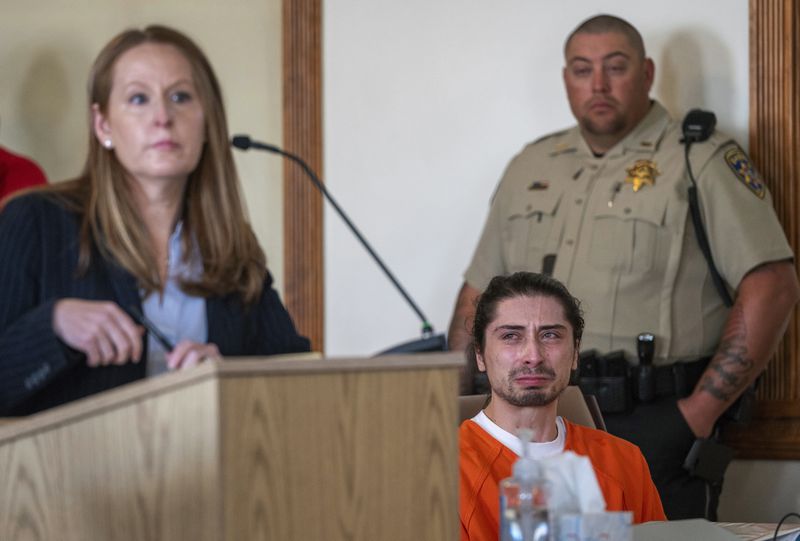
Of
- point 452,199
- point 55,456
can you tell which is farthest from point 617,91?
Answer: point 55,456

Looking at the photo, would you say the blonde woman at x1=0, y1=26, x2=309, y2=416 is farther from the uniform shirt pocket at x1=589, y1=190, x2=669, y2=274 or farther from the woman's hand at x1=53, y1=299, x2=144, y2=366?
the uniform shirt pocket at x1=589, y1=190, x2=669, y2=274

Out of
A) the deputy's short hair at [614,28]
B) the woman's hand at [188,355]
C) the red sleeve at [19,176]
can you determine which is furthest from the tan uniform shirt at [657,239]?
the woman's hand at [188,355]

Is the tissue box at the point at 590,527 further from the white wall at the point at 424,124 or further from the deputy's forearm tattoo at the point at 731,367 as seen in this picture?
the white wall at the point at 424,124

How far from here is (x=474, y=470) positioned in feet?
7.70

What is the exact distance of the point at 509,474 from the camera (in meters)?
2.39

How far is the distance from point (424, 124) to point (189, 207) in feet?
7.70

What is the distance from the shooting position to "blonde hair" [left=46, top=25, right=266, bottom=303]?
232 cm

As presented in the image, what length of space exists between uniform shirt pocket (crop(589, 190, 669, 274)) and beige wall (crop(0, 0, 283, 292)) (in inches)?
55.3

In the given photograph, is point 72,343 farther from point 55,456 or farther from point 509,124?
point 509,124

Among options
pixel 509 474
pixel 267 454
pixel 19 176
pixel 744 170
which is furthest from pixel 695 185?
pixel 267 454

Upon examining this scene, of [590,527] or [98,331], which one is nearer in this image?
[590,527]

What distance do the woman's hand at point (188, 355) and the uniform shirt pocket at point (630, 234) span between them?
2.03 m

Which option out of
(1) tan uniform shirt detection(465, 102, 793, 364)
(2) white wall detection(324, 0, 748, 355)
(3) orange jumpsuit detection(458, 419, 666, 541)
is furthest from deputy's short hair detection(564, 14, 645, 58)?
(3) orange jumpsuit detection(458, 419, 666, 541)

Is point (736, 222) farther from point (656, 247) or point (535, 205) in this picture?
point (535, 205)
